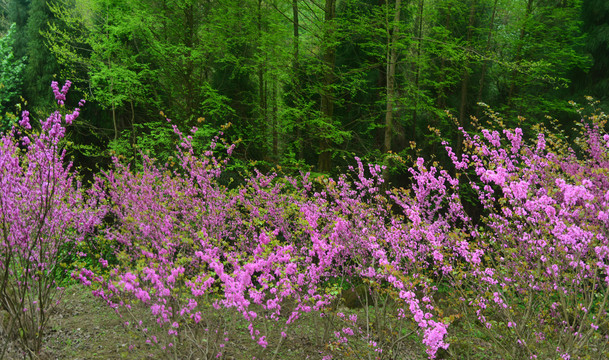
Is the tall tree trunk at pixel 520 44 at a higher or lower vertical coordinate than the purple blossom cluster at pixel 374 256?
higher

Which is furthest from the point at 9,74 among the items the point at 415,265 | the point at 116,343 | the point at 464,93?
the point at 415,265

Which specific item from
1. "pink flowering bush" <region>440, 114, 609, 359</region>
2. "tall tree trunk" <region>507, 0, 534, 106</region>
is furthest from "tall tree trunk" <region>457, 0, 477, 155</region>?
"pink flowering bush" <region>440, 114, 609, 359</region>

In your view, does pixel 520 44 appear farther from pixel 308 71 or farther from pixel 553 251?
pixel 553 251

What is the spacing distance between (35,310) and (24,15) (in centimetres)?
1557

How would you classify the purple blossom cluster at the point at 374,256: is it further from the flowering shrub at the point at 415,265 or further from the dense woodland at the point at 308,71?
the dense woodland at the point at 308,71

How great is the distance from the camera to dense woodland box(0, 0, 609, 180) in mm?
8797

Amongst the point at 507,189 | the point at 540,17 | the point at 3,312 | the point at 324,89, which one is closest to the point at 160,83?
the point at 324,89

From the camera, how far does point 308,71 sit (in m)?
8.91

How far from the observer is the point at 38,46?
13797 mm

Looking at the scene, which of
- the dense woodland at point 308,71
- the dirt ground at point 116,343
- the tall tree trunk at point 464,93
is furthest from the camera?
the tall tree trunk at point 464,93

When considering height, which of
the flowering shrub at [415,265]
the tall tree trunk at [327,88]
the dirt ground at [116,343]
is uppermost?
the tall tree trunk at [327,88]

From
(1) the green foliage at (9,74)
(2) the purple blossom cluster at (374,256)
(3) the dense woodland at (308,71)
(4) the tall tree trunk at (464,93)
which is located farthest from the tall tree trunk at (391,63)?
(1) the green foliage at (9,74)

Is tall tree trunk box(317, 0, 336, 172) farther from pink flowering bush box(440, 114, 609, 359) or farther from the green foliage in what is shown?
the green foliage

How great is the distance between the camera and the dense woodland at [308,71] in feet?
28.9
